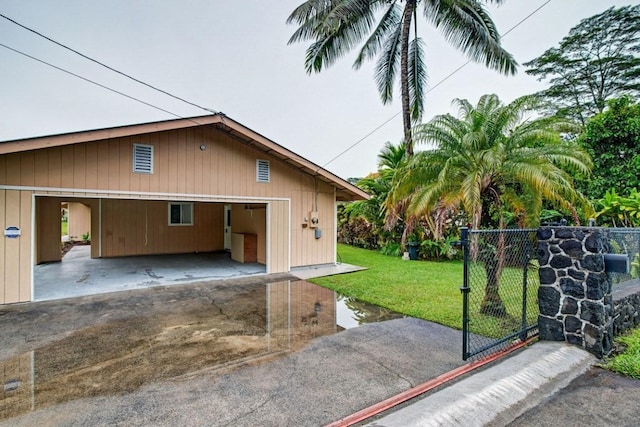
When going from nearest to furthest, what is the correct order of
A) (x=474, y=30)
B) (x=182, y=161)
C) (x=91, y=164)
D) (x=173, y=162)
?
(x=91, y=164) < (x=173, y=162) < (x=182, y=161) < (x=474, y=30)

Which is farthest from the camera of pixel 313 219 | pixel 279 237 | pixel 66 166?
pixel 313 219

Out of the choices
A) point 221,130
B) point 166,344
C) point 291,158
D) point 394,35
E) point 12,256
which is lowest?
point 166,344

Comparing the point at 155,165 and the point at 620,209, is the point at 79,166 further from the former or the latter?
the point at 620,209

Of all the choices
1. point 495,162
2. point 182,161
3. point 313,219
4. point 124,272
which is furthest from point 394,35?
point 124,272

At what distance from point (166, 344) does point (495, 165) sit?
5.51 m

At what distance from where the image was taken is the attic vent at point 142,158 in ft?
24.8

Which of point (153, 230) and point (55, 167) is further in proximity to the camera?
→ point (153, 230)

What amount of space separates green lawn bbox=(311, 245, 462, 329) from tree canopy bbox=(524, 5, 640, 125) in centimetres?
1597

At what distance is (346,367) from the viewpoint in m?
3.59

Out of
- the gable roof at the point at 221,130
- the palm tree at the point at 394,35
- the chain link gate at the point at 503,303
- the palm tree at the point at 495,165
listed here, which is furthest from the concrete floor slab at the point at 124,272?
the palm tree at the point at 394,35

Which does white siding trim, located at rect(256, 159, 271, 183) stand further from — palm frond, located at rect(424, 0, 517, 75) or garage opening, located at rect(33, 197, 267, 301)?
palm frond, located at rect(424, 0, 517, 75)

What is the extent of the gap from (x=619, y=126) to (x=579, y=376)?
8.90m

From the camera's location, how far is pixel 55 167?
6609 millimetres

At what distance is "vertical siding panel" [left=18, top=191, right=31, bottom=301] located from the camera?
6.25 m
